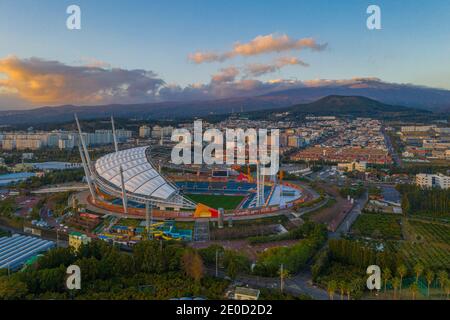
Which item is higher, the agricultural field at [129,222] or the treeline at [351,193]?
the treeline at [351,193]

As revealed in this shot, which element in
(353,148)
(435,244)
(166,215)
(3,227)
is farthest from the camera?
(353,148)

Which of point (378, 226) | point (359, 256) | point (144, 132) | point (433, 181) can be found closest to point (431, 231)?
point (378, 226)

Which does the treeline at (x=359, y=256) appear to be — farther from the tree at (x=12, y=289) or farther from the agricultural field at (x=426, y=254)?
the tree at (x=12, y=289)

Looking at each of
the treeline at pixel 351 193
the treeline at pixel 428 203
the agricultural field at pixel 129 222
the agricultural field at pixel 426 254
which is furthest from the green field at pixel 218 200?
the treeline at pixel 428 203

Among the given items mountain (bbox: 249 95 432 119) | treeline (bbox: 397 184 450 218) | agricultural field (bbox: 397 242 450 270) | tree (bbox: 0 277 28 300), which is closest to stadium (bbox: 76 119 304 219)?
treeline (bbox: 397 184 450 218)
